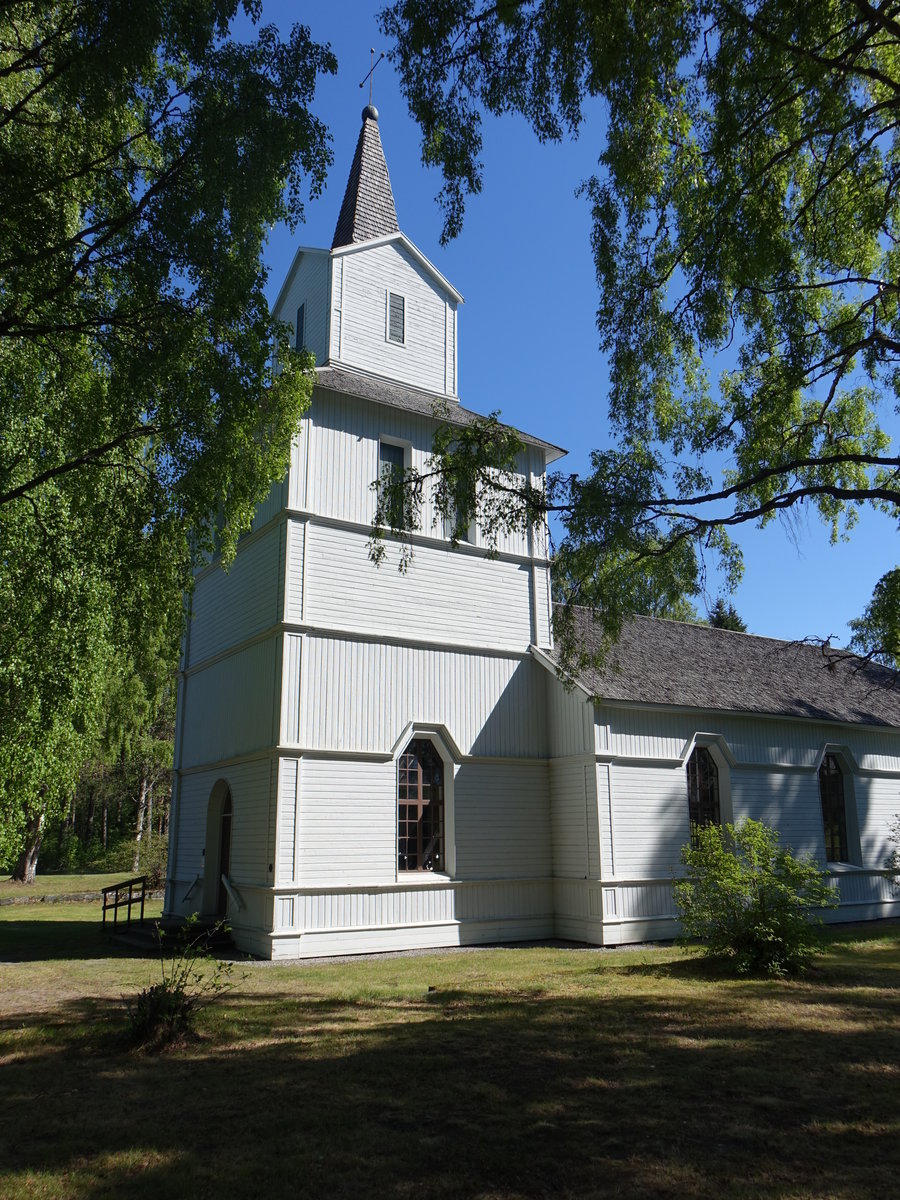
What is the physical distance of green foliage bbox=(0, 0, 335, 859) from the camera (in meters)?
9.27

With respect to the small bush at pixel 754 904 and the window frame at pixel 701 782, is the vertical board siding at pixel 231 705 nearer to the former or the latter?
the small bush at pixel 754 904

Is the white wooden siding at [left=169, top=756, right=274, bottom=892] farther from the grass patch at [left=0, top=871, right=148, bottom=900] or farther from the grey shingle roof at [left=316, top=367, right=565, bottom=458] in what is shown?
the grass patch at [left=0, top=871, right=148, bottom=900]

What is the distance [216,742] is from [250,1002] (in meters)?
9.36

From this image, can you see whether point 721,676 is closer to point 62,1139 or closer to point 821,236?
point 821,236

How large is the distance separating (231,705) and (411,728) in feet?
13.3

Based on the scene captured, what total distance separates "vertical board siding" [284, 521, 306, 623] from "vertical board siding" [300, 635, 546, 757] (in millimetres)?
613

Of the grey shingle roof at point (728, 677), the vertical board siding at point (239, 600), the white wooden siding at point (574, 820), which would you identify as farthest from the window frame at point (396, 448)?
the white wooden siding at point (574, 820)

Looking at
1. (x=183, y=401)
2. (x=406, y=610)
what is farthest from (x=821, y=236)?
(x=406, y=610)

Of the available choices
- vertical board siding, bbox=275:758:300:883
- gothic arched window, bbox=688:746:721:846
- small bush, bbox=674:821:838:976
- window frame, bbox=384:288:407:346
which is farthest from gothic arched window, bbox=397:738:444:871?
window frame, bbox=384:288:407:346

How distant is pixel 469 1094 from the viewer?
7.05 metres

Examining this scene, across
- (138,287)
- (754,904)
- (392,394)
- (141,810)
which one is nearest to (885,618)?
(754,904)

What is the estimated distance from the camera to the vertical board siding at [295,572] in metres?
17.1

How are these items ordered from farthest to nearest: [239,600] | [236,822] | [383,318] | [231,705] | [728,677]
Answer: [728,677] → [383,318] → [239,600] → [231,705] → [236,822]

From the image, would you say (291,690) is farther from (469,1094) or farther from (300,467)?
(469,1094)
